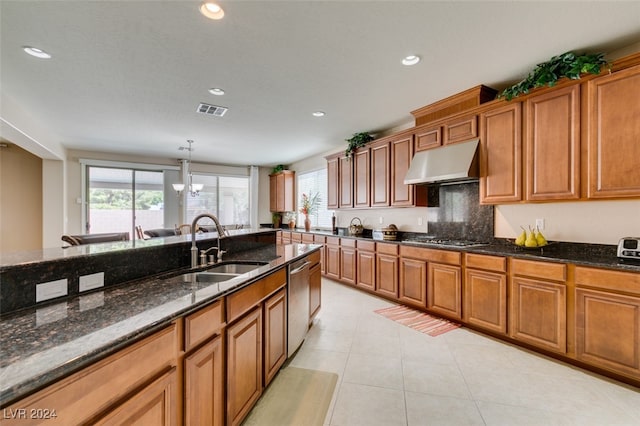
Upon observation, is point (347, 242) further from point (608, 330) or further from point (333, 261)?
point (608, 330)

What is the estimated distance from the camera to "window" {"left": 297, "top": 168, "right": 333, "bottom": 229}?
6.42m

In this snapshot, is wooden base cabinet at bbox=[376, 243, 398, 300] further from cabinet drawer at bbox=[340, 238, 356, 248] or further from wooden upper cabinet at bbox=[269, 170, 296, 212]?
wooden upper cabinet at bbox=[269, 170, 296, 212]

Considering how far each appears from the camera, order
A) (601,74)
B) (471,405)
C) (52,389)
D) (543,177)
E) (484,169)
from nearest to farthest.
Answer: (52,389) < (471,405) < (601,74) < (543,177) < (484,169)

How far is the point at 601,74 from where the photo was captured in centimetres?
231

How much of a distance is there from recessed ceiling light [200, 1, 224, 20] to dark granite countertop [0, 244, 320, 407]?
1.84m

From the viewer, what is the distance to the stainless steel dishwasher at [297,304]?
2.39m

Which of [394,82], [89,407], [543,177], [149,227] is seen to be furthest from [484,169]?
[149,227]

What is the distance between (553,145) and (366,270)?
9.20ft

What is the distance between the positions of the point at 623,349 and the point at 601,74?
221 centimetres

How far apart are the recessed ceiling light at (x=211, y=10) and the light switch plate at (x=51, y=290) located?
1869 mm

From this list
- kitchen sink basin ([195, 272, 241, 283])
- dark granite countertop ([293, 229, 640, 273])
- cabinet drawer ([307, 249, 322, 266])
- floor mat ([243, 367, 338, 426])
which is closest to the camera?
floor mat ([243, 367, 338, 426])

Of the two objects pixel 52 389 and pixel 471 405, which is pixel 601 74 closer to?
pixel 471 405

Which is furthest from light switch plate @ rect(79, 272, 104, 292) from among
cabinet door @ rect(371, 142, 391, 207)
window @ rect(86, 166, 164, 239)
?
window @ rect(86, 166, 164, 239)

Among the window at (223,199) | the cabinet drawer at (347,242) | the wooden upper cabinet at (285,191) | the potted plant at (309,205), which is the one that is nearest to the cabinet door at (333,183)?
Result: the cabinet drawer at (347,242)
